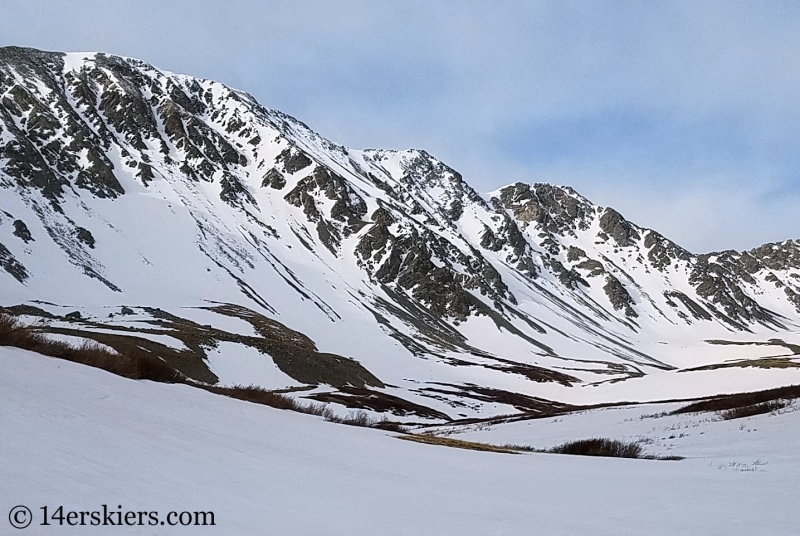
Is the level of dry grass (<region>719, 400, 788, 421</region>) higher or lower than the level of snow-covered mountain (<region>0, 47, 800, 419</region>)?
lower

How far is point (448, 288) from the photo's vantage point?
178 m

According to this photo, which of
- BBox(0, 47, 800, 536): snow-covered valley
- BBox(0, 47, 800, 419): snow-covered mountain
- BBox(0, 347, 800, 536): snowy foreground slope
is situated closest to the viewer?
BBox(0, 347, 800, 536): snowy foreground slope

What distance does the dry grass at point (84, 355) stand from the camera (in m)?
11.3

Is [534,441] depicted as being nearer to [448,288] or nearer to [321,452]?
[321,452]

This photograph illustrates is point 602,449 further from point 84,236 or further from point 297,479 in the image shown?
point 84,236

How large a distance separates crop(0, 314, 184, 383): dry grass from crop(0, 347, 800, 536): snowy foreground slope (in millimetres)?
2114

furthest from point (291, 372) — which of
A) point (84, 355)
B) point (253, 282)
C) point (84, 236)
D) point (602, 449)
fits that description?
point (84, 236)

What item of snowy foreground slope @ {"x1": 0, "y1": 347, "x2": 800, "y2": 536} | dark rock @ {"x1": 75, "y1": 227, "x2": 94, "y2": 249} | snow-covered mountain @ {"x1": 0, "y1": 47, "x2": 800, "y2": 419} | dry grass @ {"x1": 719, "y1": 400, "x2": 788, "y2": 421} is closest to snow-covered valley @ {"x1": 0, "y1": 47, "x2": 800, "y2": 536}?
snowy foreground slope @ {"x1": 0, "y1": 347, "x2": 800, "y2": 536}

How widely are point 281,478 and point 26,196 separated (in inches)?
5074

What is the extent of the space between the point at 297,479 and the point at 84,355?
9328mm

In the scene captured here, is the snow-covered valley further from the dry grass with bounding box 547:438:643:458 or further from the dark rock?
the dry grass with bounding box 547:438:643:458

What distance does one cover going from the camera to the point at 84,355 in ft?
42.0

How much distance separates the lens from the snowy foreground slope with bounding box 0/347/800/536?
417 centimetres

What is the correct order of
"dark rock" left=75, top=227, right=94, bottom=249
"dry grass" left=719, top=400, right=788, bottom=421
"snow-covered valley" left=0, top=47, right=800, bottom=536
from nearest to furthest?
"snow-covered valley" left=0, top=47, right=800, bottom=536
"dry grass" left=719, top=400, right=788, bottom=421
"dark rock" left=75, top=227, right=94, bottom=249
